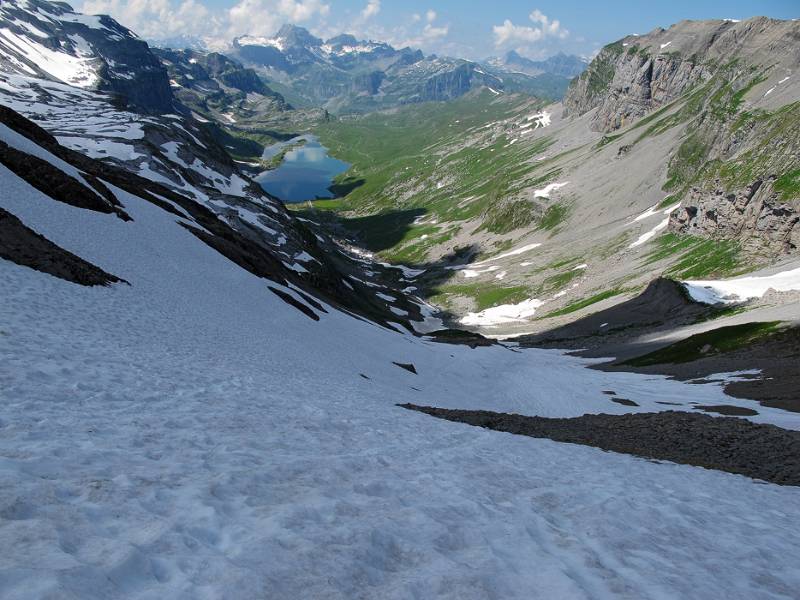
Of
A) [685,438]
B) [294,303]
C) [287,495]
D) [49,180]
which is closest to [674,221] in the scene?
[294,303]

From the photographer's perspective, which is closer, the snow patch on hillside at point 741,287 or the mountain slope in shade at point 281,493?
the mountain slope in shade at point 281,493

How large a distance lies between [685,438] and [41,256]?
100 feet

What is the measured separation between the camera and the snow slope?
6.68 meters

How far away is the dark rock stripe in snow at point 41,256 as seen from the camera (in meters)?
22.0

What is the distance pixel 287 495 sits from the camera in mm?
9125

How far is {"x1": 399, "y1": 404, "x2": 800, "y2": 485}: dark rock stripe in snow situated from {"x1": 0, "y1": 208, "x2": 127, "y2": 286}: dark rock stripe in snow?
1686cm

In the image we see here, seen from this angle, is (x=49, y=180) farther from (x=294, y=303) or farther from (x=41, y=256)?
(x=294, y=303)

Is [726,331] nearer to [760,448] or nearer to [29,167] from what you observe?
[760,448]

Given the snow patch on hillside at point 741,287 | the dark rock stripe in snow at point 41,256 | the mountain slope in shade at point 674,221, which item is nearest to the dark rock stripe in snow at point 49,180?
the dark rock stripe in snow at point 41,256

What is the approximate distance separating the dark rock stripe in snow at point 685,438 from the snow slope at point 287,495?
2.52 metres

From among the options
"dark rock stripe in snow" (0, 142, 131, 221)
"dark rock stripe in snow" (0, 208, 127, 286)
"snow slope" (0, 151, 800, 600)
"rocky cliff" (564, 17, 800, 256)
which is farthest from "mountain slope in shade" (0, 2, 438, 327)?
"rocky cliff" (564, 17, 800, 256)

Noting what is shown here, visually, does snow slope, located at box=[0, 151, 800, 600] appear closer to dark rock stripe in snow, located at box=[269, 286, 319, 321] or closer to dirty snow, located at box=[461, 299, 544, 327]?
dark rock stripe in snow, located at box=[269, 286, 319, 321]

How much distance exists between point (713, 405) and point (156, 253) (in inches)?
1695

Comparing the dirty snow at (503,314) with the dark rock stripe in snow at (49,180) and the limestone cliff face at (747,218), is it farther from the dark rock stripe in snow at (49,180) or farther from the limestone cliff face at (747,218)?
the dark rock stripe in snow at (49,180)
